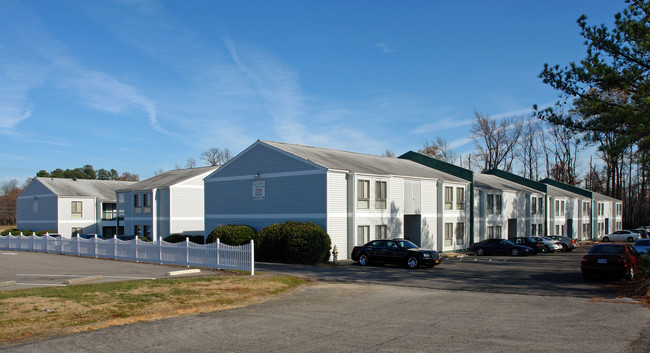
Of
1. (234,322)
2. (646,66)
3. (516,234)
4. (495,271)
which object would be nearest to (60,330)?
(234,322)

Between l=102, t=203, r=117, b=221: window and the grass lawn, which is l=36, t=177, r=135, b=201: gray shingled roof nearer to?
l=102, t=203, r=117, b=221: window

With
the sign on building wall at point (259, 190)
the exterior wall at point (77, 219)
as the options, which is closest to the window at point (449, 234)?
the sign on building wall at point (259, 190)

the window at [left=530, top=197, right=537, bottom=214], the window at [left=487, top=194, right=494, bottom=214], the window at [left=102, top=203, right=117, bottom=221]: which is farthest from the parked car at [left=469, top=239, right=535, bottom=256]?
the window at [left=102, top=203, right=117, bottom=221]

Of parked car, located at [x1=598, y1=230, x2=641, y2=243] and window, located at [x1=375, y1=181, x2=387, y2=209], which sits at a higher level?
window, located at [x1=375, y1=181, x2=387, y2=209]

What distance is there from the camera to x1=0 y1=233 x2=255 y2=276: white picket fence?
867 inches

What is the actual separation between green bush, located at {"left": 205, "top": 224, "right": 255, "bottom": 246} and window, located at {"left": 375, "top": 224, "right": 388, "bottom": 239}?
7686mm

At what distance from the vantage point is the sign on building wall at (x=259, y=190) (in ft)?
107

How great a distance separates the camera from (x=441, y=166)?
4391 centimetres

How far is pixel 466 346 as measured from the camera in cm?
901

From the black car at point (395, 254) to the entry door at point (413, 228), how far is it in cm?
962

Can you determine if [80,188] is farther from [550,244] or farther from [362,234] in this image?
[550,244]

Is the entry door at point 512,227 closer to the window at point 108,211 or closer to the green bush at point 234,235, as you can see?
the green bush at point 234,235

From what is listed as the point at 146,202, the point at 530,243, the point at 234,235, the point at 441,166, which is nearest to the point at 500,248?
the point at 530,243

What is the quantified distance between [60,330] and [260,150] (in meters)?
23.4
